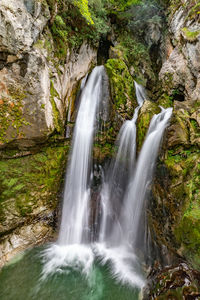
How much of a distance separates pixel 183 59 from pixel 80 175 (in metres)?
7.47

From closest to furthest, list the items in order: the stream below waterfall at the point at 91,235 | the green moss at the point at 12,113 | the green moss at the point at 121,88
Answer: the stream below waterfall at the point at 91,235 → the green moss at the point at 12,113 → the green moss at the point at 121,88

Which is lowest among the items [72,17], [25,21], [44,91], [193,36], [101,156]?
[101,156]

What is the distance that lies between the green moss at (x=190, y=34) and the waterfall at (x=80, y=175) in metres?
4.38

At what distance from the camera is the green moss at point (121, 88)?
23.5 feet

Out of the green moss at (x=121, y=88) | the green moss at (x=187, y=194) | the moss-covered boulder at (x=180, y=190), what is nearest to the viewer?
the green moss at (x=187, y=194)

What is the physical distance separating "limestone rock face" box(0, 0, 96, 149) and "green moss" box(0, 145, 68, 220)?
0.60m

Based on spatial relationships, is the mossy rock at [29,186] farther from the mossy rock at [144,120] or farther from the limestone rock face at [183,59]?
the limestone rock face at [183,59]

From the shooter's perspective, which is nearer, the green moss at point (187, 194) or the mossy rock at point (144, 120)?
the green moss at point (187, 194)

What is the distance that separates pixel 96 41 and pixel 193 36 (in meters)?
5.08

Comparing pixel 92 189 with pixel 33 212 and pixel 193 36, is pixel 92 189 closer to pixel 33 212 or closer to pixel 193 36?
pixel 33 212

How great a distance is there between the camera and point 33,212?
4.76 m

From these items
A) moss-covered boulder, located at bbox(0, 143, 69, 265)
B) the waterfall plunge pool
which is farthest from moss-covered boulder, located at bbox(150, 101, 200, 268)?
moss-covered boulder, located at bbox(0, 143, 69, 265)

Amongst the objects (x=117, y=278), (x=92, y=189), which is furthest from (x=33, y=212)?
(x=117, y=278)

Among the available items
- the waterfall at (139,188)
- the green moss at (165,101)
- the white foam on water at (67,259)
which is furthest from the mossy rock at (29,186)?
the green moss at (165,101)
